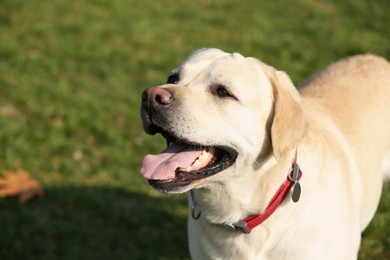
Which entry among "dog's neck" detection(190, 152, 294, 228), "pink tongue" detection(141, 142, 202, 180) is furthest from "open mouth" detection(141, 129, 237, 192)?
"dog's neck" detection(190, 152, 294, 228)

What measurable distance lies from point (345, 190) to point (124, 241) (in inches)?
83.4

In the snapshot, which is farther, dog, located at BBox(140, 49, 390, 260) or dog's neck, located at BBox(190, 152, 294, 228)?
dog's neck, located at BBox(190, 152, 294, 228)

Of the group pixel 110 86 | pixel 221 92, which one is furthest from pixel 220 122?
pixel 110 86

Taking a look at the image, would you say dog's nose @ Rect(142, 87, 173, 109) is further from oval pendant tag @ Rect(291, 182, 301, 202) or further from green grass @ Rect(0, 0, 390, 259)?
green grass @ Rect(0, 0, 390, 259)

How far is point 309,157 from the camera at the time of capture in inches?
138

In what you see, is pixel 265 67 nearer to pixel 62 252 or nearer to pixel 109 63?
pixel 62 252

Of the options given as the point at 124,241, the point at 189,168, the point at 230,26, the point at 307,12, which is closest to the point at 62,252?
the point at 124,241

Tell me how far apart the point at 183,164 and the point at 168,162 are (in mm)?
81

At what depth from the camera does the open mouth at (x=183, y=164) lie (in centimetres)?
319

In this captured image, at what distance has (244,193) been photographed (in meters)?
3.40

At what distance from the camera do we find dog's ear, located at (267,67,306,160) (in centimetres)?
316

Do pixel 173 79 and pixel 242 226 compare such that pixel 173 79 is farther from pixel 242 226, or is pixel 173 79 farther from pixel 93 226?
pixel 93 226

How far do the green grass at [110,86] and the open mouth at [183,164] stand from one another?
1.75 meters

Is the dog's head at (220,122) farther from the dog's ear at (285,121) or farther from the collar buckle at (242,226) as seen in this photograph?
the collar buckle at (242,226)
